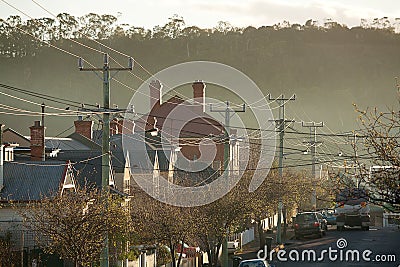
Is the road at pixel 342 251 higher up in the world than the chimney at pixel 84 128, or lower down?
lower down

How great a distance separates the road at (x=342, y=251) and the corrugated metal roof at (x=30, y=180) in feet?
42.9

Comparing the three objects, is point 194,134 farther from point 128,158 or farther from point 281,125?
point 128,158

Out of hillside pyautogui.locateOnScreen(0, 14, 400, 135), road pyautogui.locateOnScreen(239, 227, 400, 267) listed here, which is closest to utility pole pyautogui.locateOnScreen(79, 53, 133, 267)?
road pyautogui.locateOnScreen(239, 227, 400, 267)

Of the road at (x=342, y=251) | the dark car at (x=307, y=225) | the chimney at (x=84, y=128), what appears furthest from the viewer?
the chimney at (x=84, y=128)

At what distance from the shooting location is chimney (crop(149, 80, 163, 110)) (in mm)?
75562

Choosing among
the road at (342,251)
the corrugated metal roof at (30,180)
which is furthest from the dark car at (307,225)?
the corrugated metal roof at (30,180)

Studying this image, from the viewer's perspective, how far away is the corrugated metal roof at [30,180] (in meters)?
37.5

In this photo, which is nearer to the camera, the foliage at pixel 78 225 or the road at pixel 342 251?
the foliage at pixel 78 225

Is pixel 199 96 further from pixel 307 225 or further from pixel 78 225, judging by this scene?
pixel 78 225

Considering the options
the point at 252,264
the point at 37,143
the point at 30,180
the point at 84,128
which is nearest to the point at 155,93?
the point at 84,128

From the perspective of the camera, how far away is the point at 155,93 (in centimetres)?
7675

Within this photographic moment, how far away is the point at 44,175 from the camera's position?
3878 cm

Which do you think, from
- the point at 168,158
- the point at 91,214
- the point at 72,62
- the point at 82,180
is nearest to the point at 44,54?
the point at 72,62

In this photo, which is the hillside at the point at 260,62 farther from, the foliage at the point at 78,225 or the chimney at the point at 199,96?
the foliage at the point at 78,225
